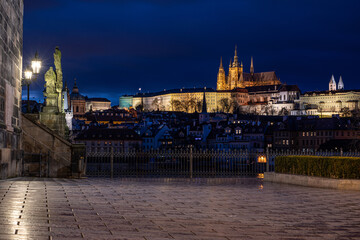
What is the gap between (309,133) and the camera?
369ft

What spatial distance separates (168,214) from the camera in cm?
1067

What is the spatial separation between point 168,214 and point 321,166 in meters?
10.1

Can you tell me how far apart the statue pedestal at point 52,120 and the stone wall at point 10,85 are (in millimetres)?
5715

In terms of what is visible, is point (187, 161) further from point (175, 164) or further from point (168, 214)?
point (168, 214)

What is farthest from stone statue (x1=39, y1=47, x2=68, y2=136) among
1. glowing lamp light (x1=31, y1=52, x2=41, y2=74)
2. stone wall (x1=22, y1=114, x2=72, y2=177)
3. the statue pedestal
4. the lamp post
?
stone wall (x1=22, y1=114, x2=72, y2=177)

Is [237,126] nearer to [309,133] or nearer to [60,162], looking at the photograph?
[309,133]

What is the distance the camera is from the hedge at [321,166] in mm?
18172

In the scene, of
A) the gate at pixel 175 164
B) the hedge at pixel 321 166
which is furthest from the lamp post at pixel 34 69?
the hedge at pixel 321 166

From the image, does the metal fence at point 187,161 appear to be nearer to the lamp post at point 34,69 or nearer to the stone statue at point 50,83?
the stone statue at point 50,83

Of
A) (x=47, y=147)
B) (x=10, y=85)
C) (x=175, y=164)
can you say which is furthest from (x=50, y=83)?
(x=175, y=164)

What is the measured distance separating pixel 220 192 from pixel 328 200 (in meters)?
3.32

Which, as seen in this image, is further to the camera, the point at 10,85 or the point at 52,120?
the point at 52,120

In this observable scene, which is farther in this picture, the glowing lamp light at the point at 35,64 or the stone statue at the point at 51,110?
the stone statue at the point at 51,110

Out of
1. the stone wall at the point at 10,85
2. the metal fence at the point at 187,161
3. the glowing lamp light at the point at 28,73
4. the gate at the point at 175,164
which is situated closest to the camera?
the stone wall at the point at 10,85
